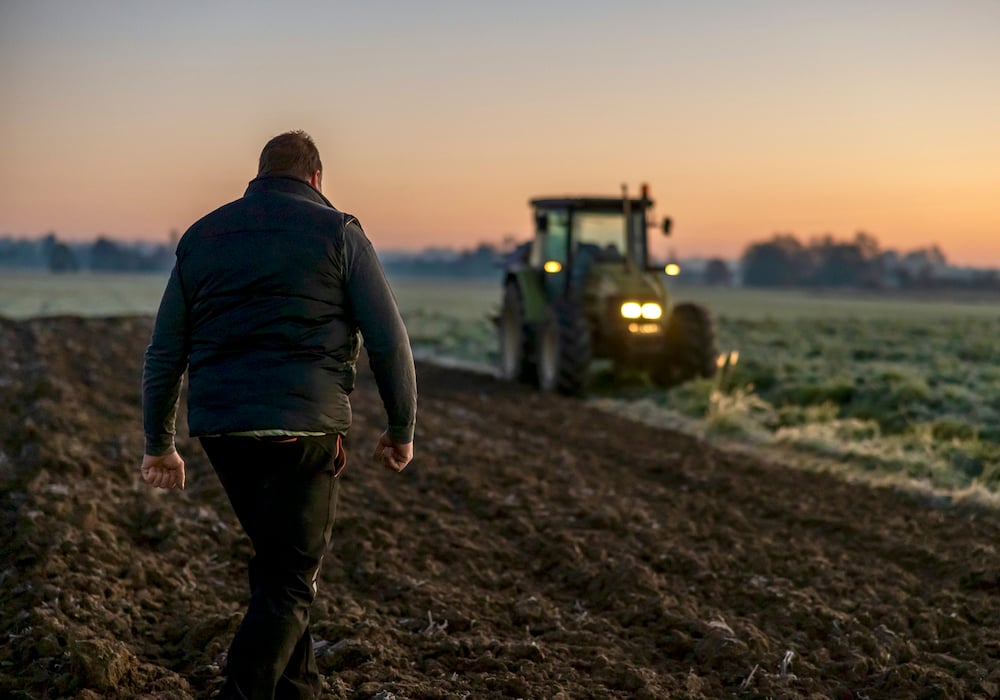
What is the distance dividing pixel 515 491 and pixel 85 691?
4.36 metres

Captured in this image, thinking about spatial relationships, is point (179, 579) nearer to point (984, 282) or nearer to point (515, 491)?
point (515, 491)

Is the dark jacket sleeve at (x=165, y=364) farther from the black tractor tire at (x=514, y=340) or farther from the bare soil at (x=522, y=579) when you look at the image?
the black tractor tire at (x=514, y=340)

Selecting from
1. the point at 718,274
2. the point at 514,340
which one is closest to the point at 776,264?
the point at 718,274

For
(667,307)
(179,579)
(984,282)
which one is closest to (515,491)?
(179,579)

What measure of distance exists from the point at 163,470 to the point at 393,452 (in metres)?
0.75

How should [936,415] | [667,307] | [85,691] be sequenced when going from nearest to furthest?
[85,691]
[936,415]
[667,307]

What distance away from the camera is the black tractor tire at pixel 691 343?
13688 millimetres

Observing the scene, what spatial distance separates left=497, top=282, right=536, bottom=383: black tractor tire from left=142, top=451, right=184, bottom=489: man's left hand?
10820 mm

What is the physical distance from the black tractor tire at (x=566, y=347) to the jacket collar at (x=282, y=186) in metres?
9.65

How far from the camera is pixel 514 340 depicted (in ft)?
49.2

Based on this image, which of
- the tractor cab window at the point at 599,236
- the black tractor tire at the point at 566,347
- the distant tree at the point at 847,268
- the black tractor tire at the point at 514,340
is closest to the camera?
the black tractor tire at the point at 566,347

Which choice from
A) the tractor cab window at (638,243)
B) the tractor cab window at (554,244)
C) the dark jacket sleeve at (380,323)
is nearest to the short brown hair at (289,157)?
the dark jacket sleeve at (380,323)

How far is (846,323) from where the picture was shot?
3738cm

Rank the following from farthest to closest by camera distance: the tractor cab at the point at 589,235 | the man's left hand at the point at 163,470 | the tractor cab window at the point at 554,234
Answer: the tractor cab window at the point at 554,234, the tractor cab at the point at 589,235, the man's left hand at the point at 163,470
